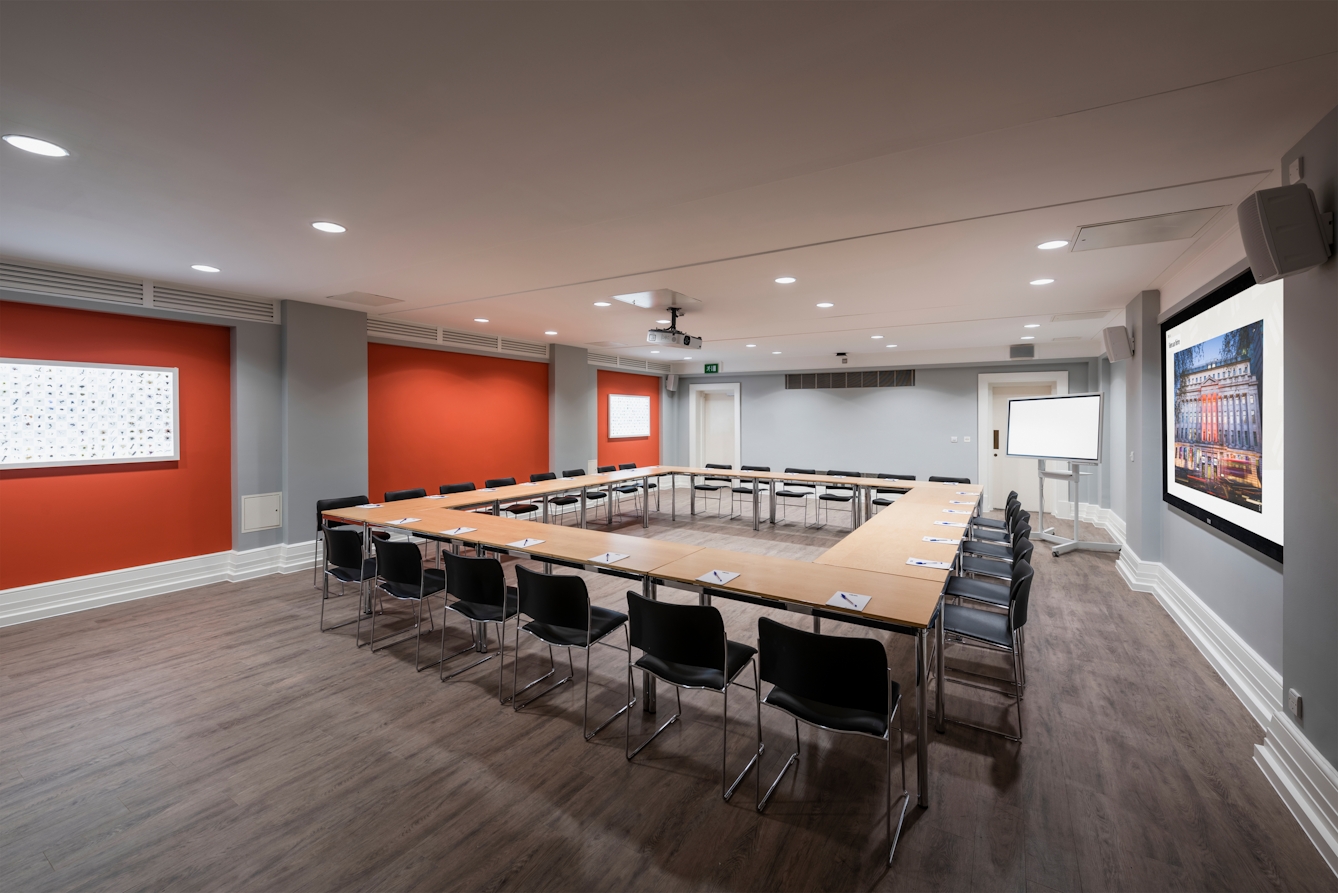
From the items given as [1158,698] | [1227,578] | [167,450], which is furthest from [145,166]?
[1227,578]

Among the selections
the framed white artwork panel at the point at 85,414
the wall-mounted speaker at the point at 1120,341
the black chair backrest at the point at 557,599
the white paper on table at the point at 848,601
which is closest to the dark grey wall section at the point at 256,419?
the framed white artwork panel at the point at 85,414

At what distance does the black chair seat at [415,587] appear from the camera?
3705 mm

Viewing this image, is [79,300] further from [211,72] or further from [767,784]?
[767,784]

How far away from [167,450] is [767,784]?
5.87 meters

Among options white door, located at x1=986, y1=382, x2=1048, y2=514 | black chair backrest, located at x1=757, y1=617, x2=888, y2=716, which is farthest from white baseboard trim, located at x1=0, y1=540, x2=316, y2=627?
white door, located at x1=986, y1=382, x2=1048, y2=514

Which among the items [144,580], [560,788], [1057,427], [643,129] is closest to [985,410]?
[1057,427]

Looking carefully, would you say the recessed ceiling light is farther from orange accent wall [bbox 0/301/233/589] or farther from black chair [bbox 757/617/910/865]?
black chair [bbox 757/617/910/865]

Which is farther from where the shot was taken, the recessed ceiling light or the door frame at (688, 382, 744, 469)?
the door frame at (688, 382, 744, 469)

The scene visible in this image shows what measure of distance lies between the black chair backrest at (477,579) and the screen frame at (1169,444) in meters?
3.97

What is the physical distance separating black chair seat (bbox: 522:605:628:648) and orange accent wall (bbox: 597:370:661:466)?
7.27 m

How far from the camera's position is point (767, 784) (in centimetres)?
244

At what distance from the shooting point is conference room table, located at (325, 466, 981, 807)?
2.40m

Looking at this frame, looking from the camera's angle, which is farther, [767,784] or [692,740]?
[692,740]

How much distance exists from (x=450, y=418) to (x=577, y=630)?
5.47 m
